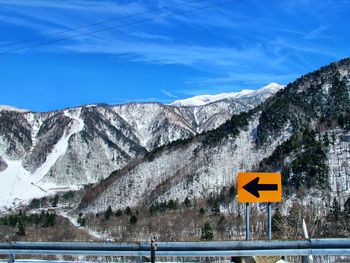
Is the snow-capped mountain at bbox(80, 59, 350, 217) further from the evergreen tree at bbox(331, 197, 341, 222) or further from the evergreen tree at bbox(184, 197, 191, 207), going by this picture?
the evergreen tree at bbox(331, 197, 341, 222)

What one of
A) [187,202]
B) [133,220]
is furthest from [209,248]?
[187,202]

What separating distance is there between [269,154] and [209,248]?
374 ft

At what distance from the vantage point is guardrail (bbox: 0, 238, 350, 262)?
10477mm

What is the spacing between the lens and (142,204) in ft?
433

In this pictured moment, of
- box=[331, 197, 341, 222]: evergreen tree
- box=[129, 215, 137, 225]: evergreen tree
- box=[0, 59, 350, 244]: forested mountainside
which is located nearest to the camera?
box=[331, 197, 341, 222]: evergreen tree

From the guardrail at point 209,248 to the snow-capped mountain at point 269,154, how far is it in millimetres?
78225

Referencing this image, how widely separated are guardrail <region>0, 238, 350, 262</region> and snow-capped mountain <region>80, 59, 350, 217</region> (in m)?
78.2

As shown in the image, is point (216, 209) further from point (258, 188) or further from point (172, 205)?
point (258, 188)

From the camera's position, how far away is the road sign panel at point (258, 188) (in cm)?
1215

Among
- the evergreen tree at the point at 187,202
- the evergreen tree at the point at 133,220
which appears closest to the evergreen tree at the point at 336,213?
the evergreen tree at the point at 187,202

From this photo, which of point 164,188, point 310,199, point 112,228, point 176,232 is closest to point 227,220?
point 176,232

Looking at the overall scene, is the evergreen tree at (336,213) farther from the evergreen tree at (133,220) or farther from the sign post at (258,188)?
the evergreen tree at (133,220)

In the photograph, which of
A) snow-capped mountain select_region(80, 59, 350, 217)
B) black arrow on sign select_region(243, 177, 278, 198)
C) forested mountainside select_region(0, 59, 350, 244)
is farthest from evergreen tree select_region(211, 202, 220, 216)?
black arrow on sign select_region(243, 177, 278, 198)

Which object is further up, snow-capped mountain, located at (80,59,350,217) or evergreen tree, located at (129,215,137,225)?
snow-capped mountain, located at (80,59,350,217)
